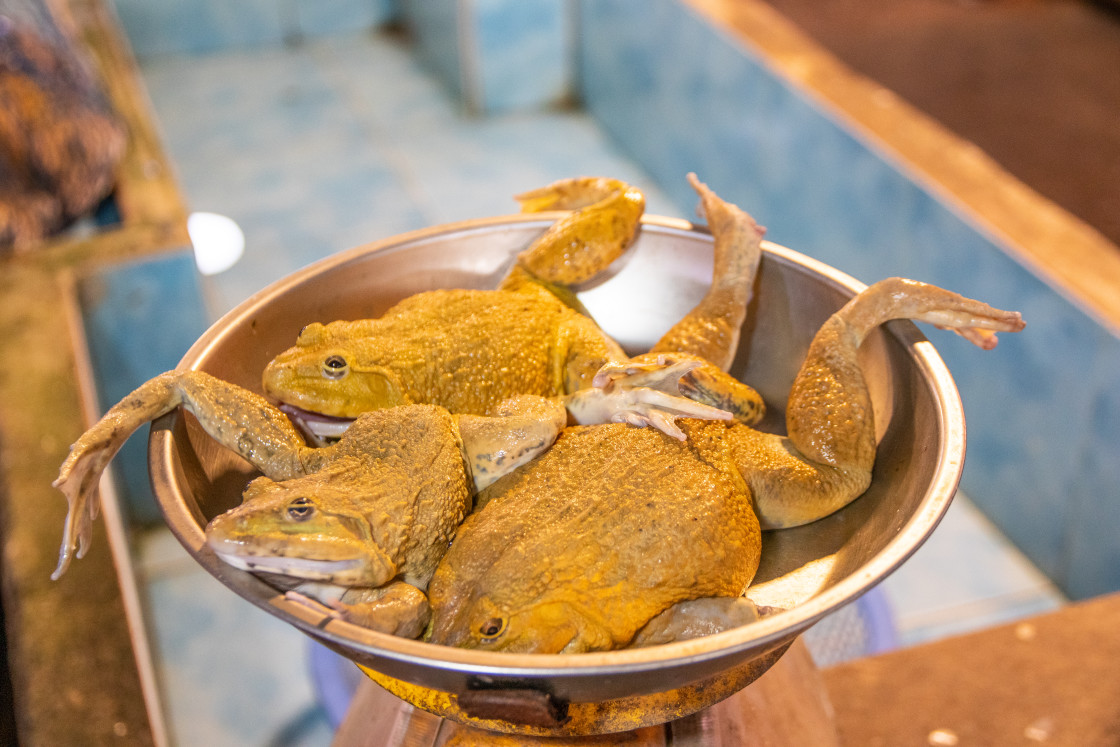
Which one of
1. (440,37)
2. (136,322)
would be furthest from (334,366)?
(440,37)

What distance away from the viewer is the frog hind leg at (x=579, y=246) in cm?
84

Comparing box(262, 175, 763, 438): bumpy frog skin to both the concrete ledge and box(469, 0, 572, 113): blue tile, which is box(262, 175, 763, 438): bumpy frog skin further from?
box(469, 0, 572, 113): blue tile

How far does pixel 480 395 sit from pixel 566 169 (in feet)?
8.16

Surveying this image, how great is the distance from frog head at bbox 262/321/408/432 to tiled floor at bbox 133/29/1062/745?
112cm

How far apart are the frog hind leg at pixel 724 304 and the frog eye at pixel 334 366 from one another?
267 millimetres

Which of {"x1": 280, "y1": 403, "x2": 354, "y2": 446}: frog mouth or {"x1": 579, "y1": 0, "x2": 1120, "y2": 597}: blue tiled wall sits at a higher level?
{"x1": 280, "y1": 403, "x2": 354, "y2": 446}: frog mouth

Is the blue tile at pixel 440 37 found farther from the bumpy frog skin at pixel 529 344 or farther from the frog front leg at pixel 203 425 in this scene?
the frog front leg at pixel 203 425

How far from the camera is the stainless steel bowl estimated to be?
1.58 ft

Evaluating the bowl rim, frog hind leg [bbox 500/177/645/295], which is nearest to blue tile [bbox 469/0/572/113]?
frog hind leg [bbox 500/177/645/295]

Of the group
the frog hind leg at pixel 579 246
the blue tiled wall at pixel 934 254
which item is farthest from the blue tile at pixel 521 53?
the frog hind leg at pixel 579 246

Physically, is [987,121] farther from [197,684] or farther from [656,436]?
[197,684]

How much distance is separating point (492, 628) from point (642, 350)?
37 centimetres

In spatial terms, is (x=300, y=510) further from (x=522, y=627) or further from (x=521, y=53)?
(x=521, y=53)

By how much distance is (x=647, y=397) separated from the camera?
27.2 inches
